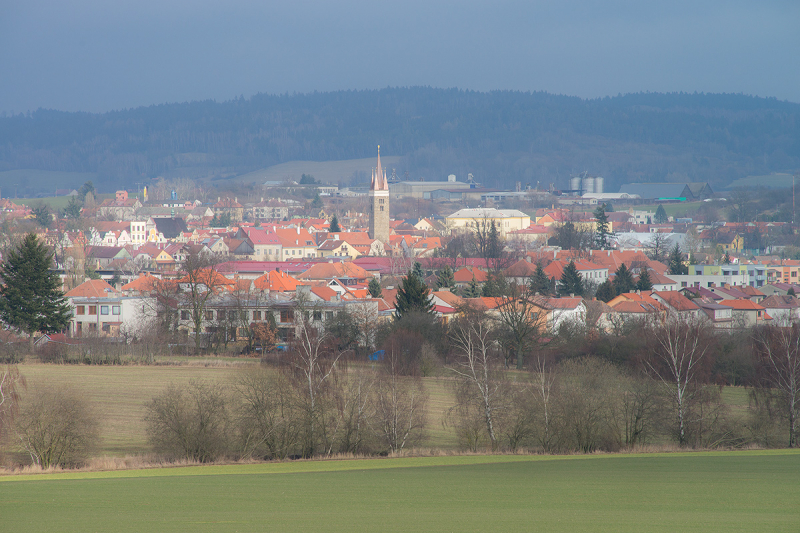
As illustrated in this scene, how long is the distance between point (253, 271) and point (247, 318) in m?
29.8

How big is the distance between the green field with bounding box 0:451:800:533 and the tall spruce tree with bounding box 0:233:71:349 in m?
23.3

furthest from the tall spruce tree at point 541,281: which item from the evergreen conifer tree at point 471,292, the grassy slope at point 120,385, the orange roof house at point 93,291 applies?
the grassy slope at point 120,385

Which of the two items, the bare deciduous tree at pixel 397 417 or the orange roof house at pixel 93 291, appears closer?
the bare deciduous tree at pixel 397 417

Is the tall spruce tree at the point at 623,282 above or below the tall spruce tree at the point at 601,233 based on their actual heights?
below

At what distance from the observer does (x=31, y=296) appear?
39.4m

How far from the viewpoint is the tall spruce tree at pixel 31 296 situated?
39.1 meters

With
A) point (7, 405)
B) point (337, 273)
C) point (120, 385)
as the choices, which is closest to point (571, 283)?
point (337, 273)

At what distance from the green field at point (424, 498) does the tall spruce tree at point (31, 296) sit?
23.3 metres

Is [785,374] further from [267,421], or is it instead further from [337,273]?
[337,273]

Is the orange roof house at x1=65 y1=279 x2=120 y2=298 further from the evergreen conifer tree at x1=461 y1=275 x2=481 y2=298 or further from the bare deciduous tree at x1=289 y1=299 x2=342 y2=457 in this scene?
the bare deciduous tree at x1=289 y1=299 x2=342 y2=457

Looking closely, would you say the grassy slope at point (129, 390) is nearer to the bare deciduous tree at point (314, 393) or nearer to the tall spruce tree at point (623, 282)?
the bare deciduous tree at point (314, 393)

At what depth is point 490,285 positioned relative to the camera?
5247 cm

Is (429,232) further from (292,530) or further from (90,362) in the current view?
(292,530)

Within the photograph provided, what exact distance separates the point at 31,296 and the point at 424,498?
3027cm
